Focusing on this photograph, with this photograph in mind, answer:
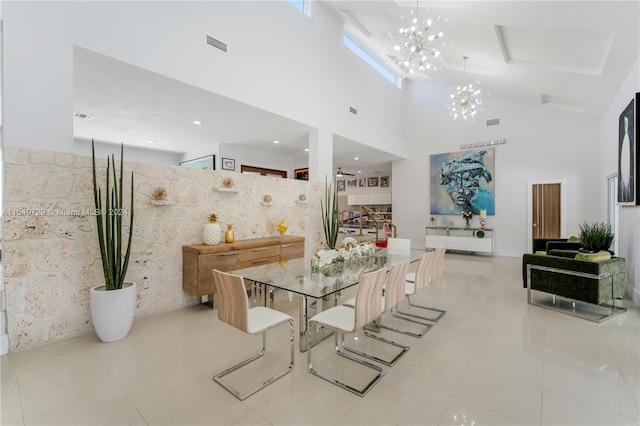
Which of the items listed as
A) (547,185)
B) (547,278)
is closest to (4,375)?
(547,278)

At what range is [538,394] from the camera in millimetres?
2021

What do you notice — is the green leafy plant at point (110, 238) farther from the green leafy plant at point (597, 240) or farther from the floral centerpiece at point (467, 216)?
the floral centerpiece at point (467, 216)

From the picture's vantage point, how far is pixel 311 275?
2811 millimetres

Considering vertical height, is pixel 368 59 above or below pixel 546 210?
above

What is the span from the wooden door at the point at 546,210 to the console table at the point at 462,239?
1078mm

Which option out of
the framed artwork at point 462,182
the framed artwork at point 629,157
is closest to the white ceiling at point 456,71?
the framed artwork at point 629,157

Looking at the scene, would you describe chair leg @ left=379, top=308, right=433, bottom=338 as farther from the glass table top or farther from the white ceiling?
the white ceiling

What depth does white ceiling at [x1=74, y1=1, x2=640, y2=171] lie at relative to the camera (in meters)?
3.34

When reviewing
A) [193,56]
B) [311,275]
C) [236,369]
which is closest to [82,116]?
[193,56]

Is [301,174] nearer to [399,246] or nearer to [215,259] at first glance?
[399,246]

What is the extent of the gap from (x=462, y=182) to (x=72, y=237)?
8.69 metres

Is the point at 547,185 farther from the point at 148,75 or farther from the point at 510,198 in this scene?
the point at 148,75

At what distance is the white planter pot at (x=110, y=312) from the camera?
9.11 feet

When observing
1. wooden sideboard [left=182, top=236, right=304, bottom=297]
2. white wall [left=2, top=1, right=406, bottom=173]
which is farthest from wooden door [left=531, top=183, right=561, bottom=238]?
wooden sideboard [left=182, top=236, right=304, bottom=297]
